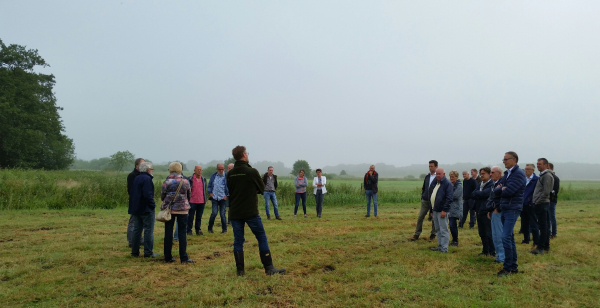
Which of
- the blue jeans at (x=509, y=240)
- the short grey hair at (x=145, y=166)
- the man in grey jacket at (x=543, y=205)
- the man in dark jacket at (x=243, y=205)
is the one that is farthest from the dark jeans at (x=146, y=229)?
the man in grey jacket at (x=543, y=205)

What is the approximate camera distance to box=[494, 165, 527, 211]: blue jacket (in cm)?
553

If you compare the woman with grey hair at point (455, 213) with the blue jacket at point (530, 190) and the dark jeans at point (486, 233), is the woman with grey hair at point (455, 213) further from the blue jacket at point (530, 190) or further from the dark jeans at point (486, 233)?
the blue jacket at point (530, 190)

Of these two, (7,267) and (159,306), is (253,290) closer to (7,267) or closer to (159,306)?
(159,306)

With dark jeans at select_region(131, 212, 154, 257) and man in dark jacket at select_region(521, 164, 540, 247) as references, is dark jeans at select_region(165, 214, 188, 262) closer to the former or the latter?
dark jeans at select_region(131, 212, 154, 257)

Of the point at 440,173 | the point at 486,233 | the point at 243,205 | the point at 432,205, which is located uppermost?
the point at 440,173

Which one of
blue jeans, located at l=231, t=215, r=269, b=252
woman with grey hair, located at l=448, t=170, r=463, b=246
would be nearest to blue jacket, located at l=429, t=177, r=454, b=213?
woman with grey hair, located at l=448, t=170, r=463, b=246

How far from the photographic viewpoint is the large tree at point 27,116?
1393 inches

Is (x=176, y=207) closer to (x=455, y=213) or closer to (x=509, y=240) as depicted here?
(x=509, y=240)

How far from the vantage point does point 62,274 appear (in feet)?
18.3

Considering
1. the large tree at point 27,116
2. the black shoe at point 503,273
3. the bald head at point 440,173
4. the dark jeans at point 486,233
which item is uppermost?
the large tree at point 27,116

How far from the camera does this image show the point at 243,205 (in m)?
5.44

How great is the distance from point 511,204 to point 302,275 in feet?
12.0

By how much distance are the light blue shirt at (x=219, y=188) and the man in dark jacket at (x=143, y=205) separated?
2945 millimetres

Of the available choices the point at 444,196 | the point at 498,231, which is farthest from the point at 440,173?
the point at 498,231
